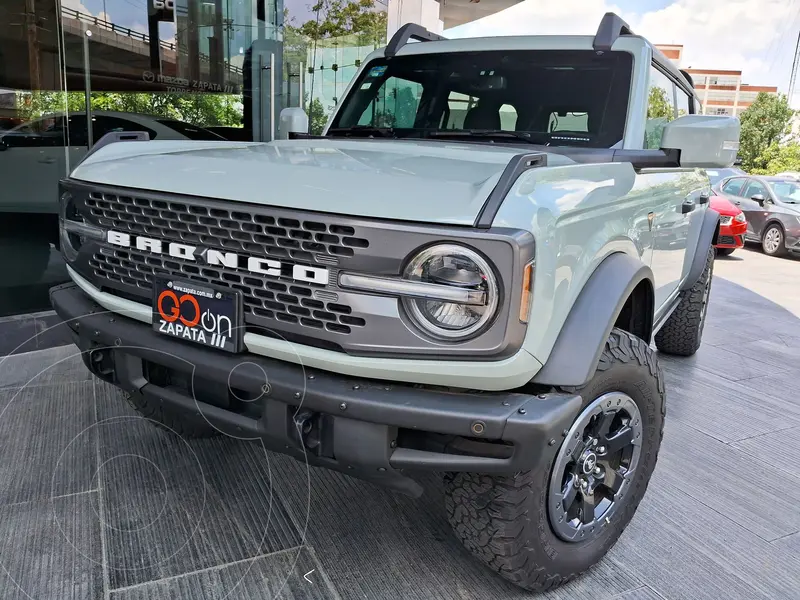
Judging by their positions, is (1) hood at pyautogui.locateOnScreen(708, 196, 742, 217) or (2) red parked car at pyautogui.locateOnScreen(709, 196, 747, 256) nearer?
(2) red parked car at pyautogui.locateOnScreen(709, 196, 747, 256)

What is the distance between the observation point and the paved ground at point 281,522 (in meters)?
2.23

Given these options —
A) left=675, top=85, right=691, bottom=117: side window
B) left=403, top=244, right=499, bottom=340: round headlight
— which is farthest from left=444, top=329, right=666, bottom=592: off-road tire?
left=675, top=85, right=691, bottom=117: side window

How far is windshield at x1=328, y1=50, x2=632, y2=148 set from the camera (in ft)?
9.67

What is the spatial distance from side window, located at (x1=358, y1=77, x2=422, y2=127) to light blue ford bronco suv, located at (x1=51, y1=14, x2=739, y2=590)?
663mm

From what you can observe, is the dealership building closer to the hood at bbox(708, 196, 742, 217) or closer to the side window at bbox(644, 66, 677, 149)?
the side window at bbox(644, 66, 677, 149)

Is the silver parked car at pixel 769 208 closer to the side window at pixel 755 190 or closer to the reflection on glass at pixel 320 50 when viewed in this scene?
the side window at pixel 755 190

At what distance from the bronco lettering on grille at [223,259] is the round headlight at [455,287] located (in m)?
0.27

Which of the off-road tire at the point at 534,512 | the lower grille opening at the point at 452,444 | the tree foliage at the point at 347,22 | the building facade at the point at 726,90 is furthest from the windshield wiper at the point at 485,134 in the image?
the building facade at the point at 726,90

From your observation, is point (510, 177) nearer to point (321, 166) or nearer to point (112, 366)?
point (321, 166)

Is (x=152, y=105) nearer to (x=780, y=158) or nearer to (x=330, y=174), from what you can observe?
(x=330, y=174)

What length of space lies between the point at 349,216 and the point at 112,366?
115 cm

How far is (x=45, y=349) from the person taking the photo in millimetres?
4582

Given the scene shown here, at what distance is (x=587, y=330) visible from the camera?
187 centimetres

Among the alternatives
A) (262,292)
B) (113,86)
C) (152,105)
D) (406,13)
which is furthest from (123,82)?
(406,13)
